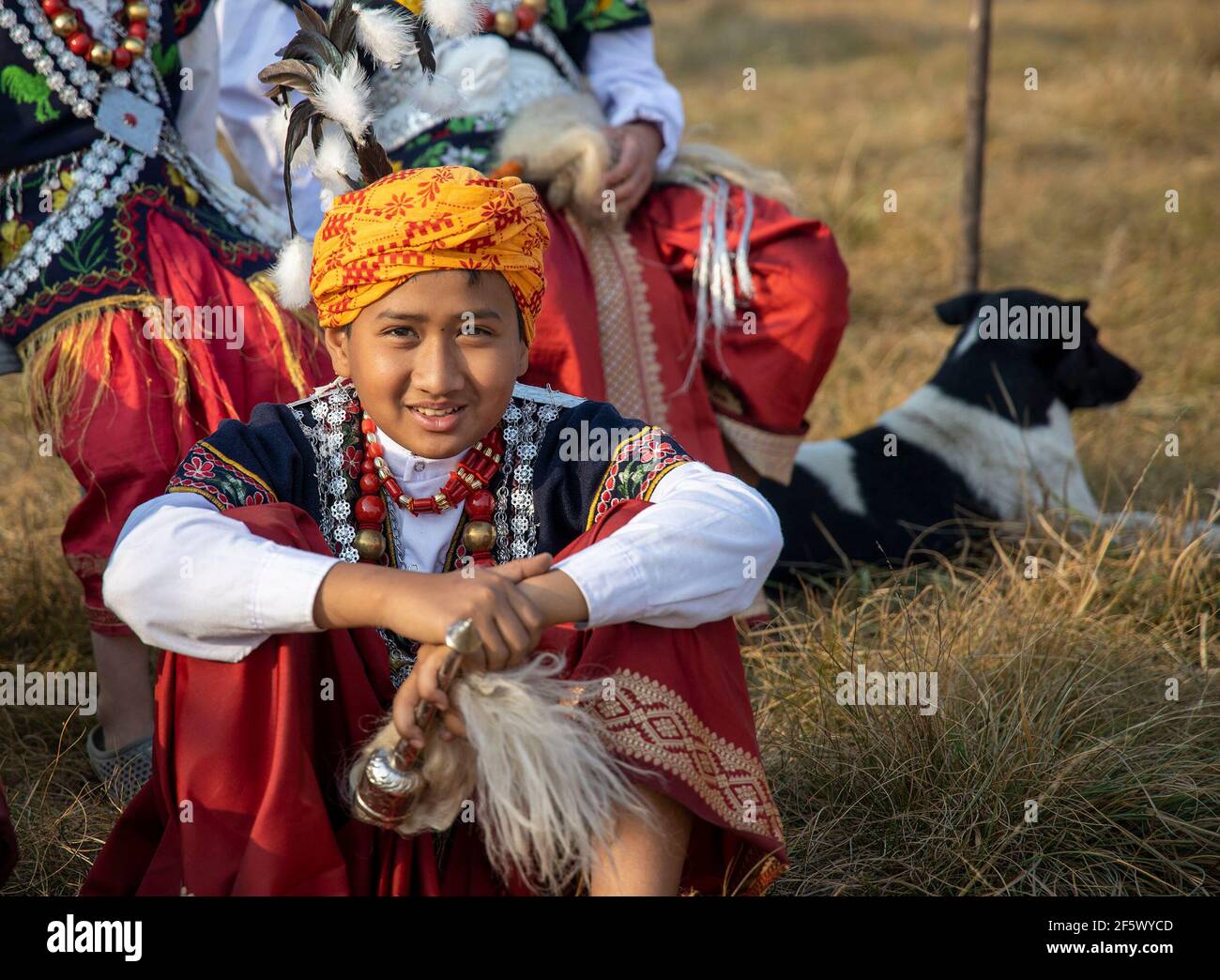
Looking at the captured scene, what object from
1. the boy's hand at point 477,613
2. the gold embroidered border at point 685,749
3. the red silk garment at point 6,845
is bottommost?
the red silk garment at point 6,845

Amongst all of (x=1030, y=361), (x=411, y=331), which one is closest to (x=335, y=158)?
(x=411, y=331)

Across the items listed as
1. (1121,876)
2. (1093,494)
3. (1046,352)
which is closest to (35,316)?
(1121,876)

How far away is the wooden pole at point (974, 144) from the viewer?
5.03 m

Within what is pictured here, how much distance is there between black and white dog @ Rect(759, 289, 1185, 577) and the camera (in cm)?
394

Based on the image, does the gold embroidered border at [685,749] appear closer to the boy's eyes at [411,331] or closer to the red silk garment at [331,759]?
the red silk garment at [331,759]

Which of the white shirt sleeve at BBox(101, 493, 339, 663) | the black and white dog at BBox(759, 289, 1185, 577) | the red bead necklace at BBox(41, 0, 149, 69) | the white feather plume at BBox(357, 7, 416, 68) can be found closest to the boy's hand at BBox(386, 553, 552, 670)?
the white shirt sleeve at BBox(101, 493, 339, 663)

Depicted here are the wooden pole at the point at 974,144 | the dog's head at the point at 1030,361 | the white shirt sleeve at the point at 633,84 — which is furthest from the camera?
the wooden pole at the point at 974,144

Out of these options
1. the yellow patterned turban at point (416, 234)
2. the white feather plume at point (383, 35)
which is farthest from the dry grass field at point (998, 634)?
the white feather plume at point (383, 35)

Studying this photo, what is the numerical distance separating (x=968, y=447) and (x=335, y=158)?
229 cm

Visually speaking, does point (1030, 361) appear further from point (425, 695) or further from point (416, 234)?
point (425, 695)

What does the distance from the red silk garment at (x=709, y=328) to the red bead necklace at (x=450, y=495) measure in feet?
3.22

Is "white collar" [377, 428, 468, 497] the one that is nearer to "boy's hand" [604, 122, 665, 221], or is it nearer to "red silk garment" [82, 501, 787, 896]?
"red silk garment" [82, 501, 787, 896]

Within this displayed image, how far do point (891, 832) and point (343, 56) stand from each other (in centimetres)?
164

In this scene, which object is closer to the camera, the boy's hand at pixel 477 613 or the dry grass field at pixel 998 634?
the boy's hand at pixel 477 613
